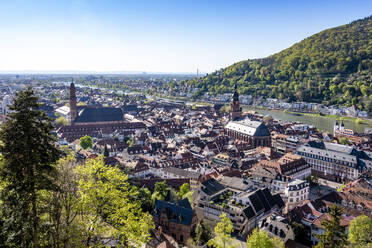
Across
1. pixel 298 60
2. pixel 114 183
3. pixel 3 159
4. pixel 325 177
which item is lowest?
pixel 325 177

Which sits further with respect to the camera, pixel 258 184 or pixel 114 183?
pixel 258 184

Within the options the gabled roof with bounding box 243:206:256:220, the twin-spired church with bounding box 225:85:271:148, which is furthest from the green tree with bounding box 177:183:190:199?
the twin-spired church with bounding box 225:85:271:148

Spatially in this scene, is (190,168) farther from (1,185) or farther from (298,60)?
(298,60)

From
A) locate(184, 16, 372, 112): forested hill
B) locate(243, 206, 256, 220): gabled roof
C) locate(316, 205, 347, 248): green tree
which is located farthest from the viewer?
locate(184, 16, 372, 112): forested hill

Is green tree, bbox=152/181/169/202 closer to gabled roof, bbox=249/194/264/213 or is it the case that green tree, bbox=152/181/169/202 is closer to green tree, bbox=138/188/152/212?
green tree, bbox=138/188/152/212

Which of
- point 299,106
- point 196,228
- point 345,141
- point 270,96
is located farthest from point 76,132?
point 270,96

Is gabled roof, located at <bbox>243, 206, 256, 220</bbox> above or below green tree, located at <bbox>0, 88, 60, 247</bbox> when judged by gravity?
below

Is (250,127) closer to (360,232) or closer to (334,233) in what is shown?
(360,232)

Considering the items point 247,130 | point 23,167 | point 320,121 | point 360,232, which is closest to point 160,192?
point 360,232
